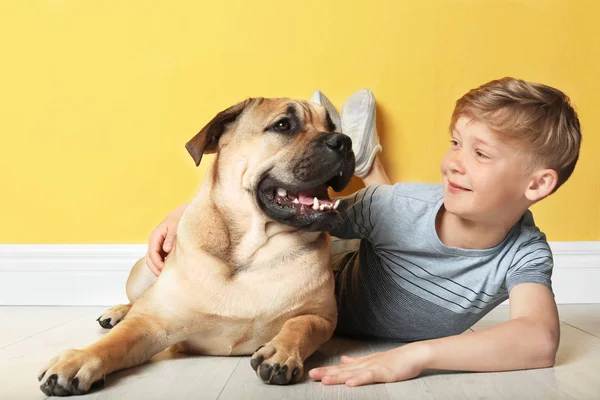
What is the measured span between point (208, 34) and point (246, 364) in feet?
5.71

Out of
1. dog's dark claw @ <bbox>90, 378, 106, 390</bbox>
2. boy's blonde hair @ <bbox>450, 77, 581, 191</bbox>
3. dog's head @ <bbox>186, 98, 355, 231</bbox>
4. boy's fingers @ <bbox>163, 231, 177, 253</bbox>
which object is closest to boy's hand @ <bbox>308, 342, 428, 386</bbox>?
dog's head @ <bbox>186, 98, 355, 231</bbox>

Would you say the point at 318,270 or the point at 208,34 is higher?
the point at 208,34

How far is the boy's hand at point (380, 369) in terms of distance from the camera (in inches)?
57.4

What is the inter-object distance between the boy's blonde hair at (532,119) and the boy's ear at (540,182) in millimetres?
20

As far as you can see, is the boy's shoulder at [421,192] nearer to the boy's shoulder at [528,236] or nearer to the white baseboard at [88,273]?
the boy's shoulder at [528,236]

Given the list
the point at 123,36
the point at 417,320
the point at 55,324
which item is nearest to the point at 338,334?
the point at 417,320

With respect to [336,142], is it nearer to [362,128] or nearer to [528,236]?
[528,236]

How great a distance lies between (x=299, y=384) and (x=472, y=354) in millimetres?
404

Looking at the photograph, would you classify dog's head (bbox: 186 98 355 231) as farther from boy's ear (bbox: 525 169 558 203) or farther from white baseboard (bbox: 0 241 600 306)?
white baseboard (bbox: 0 241 600 306)

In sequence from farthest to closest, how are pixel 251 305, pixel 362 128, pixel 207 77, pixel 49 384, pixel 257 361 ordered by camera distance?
pixel 207 77 < pixel 362 128 < pixel 251 305 < pixel 257 361 < pixel 49 384

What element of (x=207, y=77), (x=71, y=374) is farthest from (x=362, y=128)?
(x=71, y=374)

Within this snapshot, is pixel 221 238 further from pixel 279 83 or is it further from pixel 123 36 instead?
pixel 123 36

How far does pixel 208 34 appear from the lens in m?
2.95

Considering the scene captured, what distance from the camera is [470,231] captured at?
1829 mm
